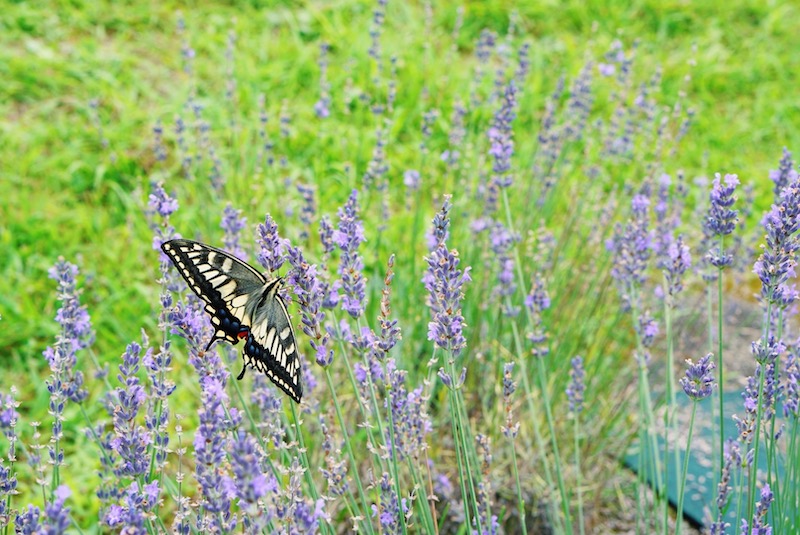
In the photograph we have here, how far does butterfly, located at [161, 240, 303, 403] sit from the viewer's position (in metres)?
1.75

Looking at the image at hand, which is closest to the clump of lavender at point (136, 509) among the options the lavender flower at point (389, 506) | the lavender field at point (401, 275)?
the lavender field at point (401, 275)

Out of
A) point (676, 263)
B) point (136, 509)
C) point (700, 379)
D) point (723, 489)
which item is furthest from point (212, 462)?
point (676, 263)

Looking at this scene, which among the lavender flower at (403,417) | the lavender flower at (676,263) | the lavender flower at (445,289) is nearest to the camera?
the lavender flower at (445,289)

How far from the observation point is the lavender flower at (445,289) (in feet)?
4.82

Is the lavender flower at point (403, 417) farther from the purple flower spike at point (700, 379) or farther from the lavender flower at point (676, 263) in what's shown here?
the lavender flower at point (676, 263)

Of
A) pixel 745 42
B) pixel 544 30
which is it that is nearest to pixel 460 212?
pixel 544 30

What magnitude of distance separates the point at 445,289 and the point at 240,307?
0.59 meters

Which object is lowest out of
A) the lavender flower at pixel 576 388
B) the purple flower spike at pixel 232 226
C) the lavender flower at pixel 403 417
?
the lavender flower at pixel 403 417

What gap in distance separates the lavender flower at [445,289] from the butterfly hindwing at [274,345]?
32cm

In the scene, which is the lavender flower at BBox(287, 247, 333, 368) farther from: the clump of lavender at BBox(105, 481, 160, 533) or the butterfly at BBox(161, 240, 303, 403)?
the clump of lavender at BBox(105, 481, 160, 533)

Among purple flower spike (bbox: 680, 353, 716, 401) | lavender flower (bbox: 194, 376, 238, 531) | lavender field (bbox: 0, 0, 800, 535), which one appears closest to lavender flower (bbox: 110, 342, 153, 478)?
lavender field (bbox: 0, 0, 800, 535)

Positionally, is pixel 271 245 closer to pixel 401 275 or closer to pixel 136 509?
pixel 136 509

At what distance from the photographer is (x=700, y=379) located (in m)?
1.59

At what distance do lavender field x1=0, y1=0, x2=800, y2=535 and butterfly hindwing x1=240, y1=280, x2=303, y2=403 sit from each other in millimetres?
12
